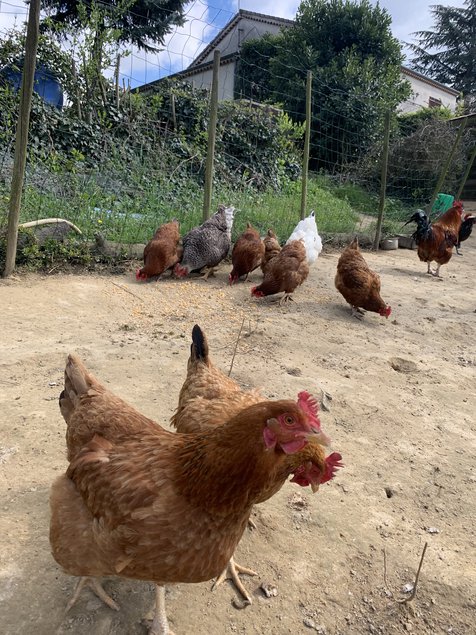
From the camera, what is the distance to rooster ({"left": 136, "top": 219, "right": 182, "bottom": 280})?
6.11 meters

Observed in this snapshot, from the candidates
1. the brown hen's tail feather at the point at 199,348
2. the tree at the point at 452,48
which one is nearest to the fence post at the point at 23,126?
the brown hen's tail feather at the point at 199,348

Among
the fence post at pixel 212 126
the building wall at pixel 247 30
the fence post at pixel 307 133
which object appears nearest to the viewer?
the fence post at pixel 212 126

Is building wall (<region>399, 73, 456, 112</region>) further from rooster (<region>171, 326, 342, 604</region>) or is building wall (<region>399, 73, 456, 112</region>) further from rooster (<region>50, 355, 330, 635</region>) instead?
rooster (<region>50, 355, 330, 635</region>)

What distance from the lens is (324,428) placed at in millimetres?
3100

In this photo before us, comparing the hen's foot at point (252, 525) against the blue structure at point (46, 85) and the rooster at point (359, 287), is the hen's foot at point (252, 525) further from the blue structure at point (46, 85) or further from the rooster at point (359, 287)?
the blue structure at point (46, 85)

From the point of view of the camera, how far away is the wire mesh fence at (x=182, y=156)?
24.9 feet

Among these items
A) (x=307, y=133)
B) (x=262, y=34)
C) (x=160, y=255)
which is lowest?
(x=160, y=255)

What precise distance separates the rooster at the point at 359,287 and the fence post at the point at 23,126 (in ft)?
13.8

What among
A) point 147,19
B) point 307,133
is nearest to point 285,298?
point 307,133

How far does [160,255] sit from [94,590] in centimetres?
483

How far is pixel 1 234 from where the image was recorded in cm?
550

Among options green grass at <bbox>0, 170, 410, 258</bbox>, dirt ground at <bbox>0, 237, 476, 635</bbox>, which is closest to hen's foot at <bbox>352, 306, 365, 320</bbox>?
dirt ground at <bbox>0, 237, 476, 635</bbox>

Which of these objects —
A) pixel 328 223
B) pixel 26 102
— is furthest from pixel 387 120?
pixel 26 102

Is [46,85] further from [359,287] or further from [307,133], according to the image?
[359,287]
